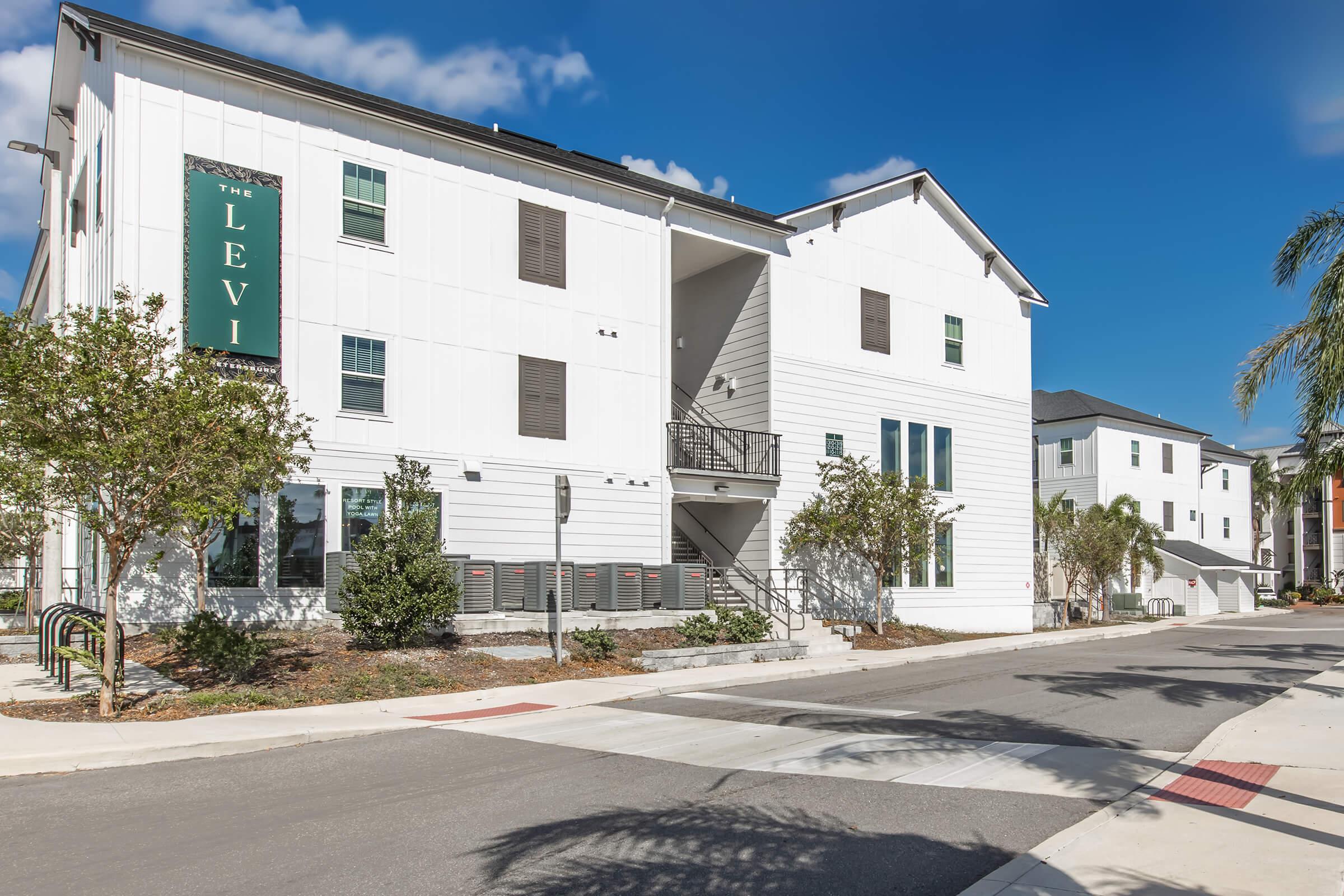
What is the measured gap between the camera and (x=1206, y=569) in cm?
4819

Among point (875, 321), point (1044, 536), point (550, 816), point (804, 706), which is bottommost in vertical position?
point (804, 706)

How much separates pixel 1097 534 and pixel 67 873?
3698cm

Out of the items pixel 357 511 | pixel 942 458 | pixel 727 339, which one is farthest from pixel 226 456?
pixel 942 458

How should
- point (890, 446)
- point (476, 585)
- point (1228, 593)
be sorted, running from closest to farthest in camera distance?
point (476, 585) → point (890, 446) → point (1228, 593)

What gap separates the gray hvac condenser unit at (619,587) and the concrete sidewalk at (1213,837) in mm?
11941

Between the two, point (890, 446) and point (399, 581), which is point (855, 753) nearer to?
point (399, 581)

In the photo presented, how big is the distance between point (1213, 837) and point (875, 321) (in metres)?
21.6

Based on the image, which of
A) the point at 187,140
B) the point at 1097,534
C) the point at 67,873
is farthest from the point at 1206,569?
the point at 67,873

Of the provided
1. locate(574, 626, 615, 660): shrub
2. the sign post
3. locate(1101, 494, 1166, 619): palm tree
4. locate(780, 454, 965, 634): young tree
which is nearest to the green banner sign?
the sign post

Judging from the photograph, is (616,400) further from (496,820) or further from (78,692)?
(496,820)

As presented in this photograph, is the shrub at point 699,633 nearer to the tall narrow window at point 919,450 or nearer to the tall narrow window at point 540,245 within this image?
the tall narrow window at point 540,245

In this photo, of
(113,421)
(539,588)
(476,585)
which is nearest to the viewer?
(113,421)

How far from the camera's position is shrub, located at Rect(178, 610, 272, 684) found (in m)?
13.2

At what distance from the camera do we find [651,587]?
20.5 meters
